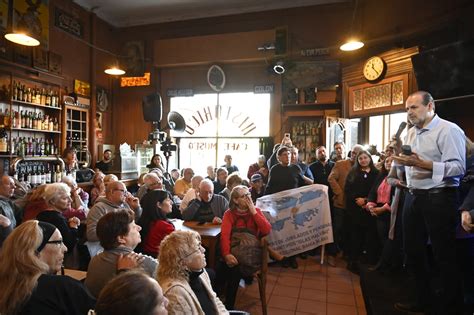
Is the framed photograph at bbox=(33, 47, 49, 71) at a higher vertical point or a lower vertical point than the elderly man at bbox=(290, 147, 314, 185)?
higher

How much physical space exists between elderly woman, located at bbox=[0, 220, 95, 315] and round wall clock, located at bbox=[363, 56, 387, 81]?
18.8 ft

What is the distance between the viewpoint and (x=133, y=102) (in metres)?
8.42

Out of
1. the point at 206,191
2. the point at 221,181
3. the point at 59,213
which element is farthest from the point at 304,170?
the point at 59,213

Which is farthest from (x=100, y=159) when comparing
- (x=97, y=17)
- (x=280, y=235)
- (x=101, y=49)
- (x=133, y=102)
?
(x=280, y=235)

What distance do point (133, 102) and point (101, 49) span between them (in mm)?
1500

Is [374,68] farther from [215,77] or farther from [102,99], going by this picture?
[102,99]

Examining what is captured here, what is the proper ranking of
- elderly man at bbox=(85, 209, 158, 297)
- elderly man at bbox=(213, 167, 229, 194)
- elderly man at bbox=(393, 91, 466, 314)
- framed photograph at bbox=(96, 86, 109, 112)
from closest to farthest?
1. elderly man at bbox=(85, 209, 158, 297)
2. elderly man at bbox=(393, 91, 466, 314)
3. elderly man at bbox=(213, 167, 229, 194)
4. framed photograph at bbox=(96, 86, 109, 112)

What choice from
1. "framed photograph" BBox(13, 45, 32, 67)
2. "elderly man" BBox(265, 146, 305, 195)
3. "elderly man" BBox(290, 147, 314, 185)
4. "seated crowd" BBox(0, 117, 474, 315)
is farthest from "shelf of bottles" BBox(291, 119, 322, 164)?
"framed photograph" BBox(13, 45, 32, 67)

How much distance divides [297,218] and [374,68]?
3.35 meters

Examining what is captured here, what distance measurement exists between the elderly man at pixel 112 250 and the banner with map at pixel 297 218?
2426mm

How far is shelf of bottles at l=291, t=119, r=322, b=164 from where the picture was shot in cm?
686

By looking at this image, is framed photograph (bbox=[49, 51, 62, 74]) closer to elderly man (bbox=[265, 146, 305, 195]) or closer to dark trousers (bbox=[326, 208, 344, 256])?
elderly man (bbox=[265, 146, 305, 195])

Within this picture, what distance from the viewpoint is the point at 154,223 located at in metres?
2.80

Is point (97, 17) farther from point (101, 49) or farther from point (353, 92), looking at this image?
point (353, 92)
